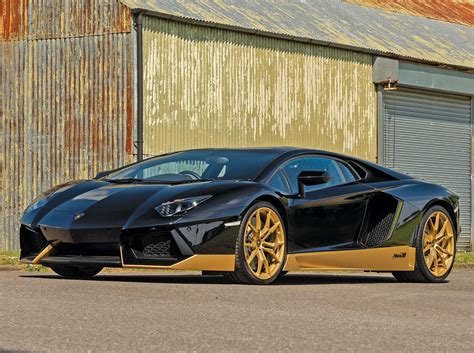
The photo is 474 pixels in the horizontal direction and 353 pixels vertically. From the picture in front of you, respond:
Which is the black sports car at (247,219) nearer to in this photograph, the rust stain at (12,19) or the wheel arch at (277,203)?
the wheel arch at (277,203)

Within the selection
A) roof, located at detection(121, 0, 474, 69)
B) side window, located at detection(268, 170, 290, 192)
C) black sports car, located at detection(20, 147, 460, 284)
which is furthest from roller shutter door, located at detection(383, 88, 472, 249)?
side window, located at detection(268, 170, 290, 192)

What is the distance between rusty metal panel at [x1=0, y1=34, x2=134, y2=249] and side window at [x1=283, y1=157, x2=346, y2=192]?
1205cm

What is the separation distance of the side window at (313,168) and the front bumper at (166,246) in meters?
1.15

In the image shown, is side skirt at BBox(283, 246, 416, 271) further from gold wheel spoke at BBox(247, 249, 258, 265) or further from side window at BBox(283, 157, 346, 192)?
side window at BBox(283, 157, 346, 192)

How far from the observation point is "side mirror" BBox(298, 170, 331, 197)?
10.6m

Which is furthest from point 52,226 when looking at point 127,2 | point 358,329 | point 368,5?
point 368,5

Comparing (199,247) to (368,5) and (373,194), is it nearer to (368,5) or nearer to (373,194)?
(373,194)

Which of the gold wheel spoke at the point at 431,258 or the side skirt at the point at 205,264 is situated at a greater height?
the side skirt at the point at 205,264

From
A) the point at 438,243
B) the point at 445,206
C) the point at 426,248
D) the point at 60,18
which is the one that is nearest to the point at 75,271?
the point at 426,248

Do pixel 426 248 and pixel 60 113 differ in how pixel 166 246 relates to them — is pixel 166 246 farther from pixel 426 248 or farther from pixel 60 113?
pixel 60 113

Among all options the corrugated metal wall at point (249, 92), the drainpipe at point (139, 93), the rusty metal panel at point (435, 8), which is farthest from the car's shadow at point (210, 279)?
the rusty metal panel at point (435, 8)

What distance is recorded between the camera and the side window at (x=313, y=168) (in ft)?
35.1

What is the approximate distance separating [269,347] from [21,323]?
1661mm

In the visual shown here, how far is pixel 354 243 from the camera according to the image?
36.3 feet
